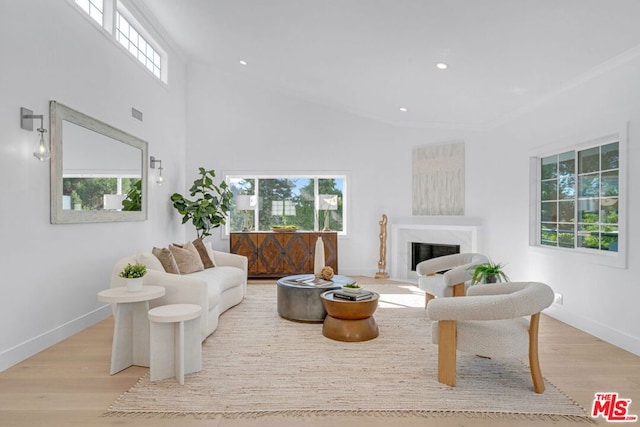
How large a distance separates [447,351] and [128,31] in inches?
218

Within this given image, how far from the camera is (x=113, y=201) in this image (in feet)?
15.7

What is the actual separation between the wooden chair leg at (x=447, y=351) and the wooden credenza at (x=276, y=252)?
441cm

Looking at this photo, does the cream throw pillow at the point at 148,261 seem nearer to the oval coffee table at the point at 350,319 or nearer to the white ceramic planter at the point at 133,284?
the white ceramic planter at the point at 133,284

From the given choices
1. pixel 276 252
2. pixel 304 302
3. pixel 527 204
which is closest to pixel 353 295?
pixel 304 302

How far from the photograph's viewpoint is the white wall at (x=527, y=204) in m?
3.52

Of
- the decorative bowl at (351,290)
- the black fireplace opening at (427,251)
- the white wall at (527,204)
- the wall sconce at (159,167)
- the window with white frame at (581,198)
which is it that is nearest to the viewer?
the white wall at (527,204)

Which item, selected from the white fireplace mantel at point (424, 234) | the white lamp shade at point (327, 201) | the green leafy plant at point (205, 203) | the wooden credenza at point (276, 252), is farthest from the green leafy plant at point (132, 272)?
the white fireplace mantel at point (424, 234)

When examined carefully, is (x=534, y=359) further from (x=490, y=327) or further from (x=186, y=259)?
(x=186, y=259)

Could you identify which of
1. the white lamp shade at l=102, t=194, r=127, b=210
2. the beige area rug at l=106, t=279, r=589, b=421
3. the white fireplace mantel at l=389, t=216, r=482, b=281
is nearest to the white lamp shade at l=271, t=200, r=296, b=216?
the white fireplace mantel at l=389, t=216, r=482, b=281

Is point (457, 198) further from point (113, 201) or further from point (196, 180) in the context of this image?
point (113, 201)

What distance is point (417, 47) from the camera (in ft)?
14.3

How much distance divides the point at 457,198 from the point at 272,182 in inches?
135

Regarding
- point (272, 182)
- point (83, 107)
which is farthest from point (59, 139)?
point (272, 182)

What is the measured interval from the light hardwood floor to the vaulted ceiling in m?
2.66
